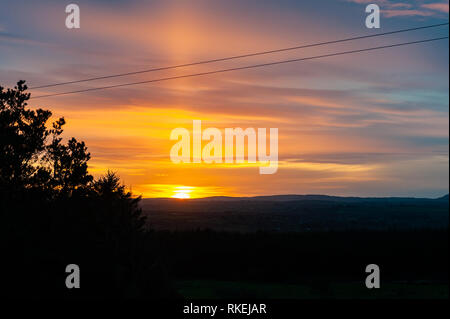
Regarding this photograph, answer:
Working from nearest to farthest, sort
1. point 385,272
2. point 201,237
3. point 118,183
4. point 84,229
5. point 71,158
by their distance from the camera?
point 84,229 → point 118,183 → point 71,158 → point 385,272 → point 201,237

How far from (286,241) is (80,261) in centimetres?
7014

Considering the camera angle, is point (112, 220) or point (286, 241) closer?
point (112, 220)

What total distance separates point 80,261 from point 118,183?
15.3 feet

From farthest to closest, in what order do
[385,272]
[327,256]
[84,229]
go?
[327,256] < [385,272] < [84,229]

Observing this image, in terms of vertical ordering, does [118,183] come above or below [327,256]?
above

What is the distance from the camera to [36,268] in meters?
22.3

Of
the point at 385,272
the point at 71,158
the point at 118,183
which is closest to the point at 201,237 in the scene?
the point at 385,272

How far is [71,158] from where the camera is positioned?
3894 centimetres

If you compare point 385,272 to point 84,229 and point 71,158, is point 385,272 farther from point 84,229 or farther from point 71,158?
point 84,229
